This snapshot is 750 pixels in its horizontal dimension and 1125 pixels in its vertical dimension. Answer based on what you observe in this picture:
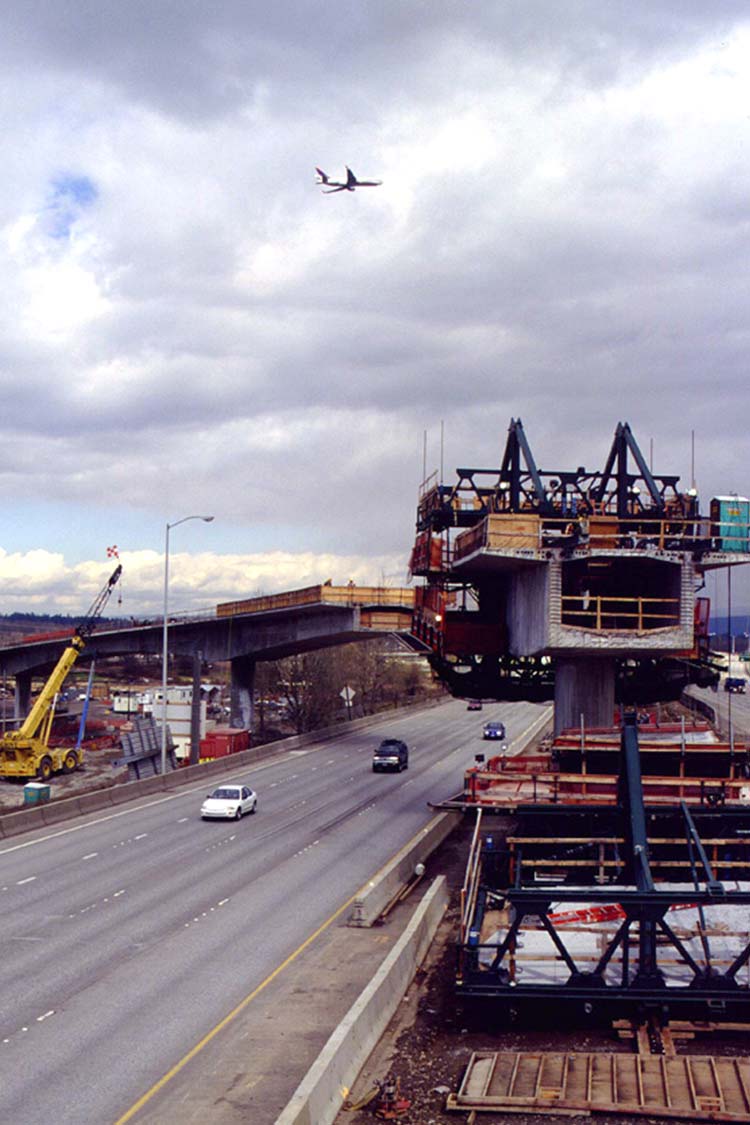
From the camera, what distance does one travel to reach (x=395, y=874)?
28.2m

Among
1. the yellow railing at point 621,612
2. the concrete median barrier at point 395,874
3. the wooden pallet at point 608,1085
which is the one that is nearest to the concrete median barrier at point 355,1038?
the wooden pallet at point 608,1085

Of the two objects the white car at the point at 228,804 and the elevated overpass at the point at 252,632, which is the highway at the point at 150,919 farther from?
the elevated overpass at the point at 252,632

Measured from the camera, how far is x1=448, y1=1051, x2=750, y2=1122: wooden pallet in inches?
529

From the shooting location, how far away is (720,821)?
2422 cm

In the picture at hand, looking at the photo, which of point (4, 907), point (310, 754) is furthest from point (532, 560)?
point (310, 754)

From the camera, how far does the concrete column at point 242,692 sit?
269ft

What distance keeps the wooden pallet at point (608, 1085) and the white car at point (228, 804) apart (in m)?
26.8

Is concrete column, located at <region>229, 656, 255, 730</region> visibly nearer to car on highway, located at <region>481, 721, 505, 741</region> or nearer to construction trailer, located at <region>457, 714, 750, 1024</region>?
car on highway, located at <region>481, 721, 505, 741</region>

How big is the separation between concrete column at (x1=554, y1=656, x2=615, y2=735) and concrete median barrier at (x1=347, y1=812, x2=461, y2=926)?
526cm

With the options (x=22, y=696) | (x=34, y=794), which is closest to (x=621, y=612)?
(x=34, y=794)

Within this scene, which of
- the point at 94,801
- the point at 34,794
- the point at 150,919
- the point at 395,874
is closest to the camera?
the point at 150,919

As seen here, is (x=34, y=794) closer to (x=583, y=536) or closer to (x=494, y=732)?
(x=583, y=536)

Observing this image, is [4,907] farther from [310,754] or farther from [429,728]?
[429,728]

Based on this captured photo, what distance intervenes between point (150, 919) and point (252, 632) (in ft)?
173
